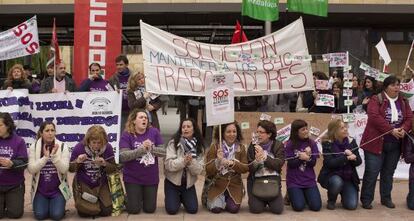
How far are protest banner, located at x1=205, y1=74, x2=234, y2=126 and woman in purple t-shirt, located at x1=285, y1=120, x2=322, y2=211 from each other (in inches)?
37.4

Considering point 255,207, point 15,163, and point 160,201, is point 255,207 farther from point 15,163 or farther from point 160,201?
point 15,163

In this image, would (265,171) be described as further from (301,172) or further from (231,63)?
(231,63)

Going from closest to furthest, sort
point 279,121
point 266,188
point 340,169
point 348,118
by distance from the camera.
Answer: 1. point 266,188
2. point 340,169
3. point 348,118
4. point 279,121

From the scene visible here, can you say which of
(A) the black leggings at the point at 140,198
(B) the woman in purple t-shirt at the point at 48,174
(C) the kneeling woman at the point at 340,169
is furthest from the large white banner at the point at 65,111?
(C) the kneeling woman at the point at 340,169

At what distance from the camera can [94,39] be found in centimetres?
955

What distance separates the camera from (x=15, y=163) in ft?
22.2

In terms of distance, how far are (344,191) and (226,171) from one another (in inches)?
63.0

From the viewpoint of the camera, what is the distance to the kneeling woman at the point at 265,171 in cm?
716

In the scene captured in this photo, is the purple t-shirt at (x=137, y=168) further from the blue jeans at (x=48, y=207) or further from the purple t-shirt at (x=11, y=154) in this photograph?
the purple t-shirt at (x=11, y=154)

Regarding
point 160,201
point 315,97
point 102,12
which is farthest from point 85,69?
point 315,97

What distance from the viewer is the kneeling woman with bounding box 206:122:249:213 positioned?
7246 millimetres

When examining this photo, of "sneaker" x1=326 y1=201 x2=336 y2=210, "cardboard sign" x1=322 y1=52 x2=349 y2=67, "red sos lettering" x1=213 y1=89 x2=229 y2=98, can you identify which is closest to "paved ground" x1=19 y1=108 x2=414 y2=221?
"sneaker" x1=326 y1=201 x2=336 y2=210

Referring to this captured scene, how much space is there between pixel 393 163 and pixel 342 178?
79cm

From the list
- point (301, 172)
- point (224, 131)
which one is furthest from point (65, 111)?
point (301, 172)
